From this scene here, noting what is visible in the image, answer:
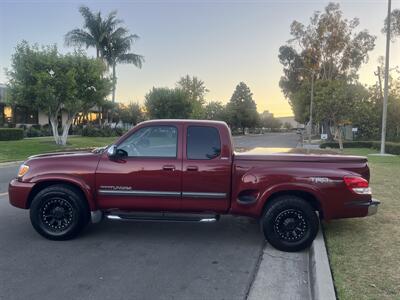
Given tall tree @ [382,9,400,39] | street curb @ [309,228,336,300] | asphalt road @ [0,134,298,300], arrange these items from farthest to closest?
tall tree @ [382,9,400,39] < asphalt road @ [0,134,298,300] < street curb @ [309,228,336,300]

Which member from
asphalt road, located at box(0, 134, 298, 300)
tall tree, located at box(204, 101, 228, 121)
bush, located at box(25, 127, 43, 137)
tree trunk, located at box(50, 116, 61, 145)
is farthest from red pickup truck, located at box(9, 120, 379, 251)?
tall tree, located at box(204, 101, 228, 121)

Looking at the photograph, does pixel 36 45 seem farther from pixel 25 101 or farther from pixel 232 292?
pixel 232 292

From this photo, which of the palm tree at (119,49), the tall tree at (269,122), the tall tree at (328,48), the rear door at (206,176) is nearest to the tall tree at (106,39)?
the palm tree at (119,49)

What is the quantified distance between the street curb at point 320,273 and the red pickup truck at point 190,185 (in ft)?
0.76

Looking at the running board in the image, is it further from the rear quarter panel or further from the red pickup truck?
the rear quarter panel

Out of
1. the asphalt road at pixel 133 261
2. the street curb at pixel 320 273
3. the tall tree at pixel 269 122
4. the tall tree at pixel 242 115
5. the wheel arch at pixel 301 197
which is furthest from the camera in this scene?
the tall tree at pixel 269 122

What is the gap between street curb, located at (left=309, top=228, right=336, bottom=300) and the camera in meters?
3.94

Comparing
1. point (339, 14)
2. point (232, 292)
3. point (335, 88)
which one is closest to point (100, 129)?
point (335, 88)

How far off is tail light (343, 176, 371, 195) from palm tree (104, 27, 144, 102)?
43518 mm

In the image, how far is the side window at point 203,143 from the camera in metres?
5.74

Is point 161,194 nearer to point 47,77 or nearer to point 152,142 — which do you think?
point 152,142

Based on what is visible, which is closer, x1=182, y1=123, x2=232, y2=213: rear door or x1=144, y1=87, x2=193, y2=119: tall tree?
x1=182, y1=123, x2=232, y2=213: rear door

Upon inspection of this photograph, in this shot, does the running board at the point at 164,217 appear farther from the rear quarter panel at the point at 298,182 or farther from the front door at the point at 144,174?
the rear quarter panel at the point at 298,182

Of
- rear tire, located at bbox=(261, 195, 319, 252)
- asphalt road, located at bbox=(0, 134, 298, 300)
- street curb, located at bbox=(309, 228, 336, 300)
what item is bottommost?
asphalt road, located at bbox=(0, 134, 298, 300)
